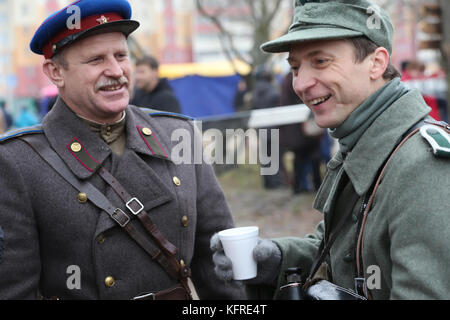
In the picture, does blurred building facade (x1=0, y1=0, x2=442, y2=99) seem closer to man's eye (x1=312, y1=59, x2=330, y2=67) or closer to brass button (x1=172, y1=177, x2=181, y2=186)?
brass button (x1=172, y1=177, x2=181, y2=186)

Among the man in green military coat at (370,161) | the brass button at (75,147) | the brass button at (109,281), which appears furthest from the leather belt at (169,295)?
the brass button at (75,147)

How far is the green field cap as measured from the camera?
226 centimetres

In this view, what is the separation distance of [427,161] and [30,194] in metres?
1.76

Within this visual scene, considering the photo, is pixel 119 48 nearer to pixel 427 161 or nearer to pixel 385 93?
pixel 385 93

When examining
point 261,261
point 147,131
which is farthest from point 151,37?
point 261,261

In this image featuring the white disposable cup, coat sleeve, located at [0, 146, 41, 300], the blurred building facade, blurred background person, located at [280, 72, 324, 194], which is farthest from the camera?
the blurred building facade

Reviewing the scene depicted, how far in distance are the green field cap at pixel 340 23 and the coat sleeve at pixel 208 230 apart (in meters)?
1.09

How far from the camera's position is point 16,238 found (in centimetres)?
265

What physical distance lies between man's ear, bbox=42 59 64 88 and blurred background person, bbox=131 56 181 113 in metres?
4.67

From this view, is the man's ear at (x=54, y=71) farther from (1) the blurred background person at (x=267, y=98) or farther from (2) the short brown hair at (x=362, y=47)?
(1) the blurred background person at (x=267, y=98)

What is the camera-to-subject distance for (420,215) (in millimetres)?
1900

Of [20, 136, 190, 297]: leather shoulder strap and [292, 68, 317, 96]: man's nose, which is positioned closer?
[292, 68, 317, 96]: man's nose

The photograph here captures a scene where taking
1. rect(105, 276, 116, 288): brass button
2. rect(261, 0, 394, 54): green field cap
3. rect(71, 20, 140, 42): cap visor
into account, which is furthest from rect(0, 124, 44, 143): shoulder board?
rect(261, 0, 394, 54): green field cap

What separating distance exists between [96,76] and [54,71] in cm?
26
